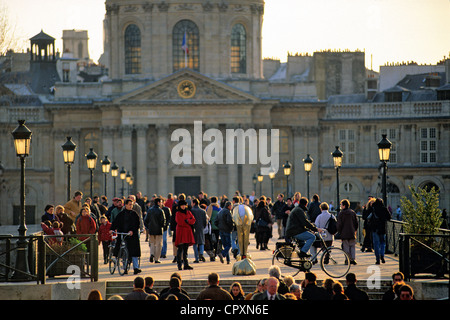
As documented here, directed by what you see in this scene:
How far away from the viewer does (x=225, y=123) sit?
75.4 meters

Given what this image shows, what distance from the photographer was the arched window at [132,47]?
3152 inches

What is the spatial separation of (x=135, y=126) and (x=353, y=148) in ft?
54.5

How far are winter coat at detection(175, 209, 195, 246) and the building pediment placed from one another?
147 ft

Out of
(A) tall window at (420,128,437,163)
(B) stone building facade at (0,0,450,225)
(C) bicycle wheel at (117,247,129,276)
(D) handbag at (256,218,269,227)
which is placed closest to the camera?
(C) bicycle wheel at (117,247,129,276)

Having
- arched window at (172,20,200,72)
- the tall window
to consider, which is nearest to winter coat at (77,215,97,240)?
arched window at (172,20,200,72)

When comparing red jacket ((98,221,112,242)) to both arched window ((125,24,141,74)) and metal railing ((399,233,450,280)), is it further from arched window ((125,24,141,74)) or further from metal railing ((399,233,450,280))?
arched window ((125,24,141,74))

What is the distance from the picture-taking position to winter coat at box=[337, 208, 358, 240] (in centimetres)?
3030

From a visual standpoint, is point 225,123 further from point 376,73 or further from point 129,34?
point 376,73

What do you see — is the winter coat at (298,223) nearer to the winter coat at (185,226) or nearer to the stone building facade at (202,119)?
the winter coat at (185,226)

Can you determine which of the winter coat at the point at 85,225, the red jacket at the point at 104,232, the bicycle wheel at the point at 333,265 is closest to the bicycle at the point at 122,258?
the winter coat at the point at 85,225

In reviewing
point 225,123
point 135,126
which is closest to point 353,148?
point 225,123

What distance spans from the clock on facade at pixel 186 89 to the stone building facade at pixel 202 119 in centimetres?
16

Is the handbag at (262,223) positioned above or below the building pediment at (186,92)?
below
